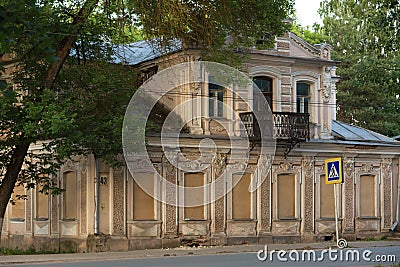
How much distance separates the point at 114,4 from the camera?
19812 millimetres

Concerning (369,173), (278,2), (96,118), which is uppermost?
(278,2)

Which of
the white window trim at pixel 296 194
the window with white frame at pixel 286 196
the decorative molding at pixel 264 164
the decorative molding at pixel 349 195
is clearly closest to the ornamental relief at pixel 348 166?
the decorative molding at pixel 349 195

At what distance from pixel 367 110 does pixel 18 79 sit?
101 feet

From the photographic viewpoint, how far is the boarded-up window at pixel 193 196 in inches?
1036

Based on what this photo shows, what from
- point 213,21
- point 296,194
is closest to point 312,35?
point 296,194

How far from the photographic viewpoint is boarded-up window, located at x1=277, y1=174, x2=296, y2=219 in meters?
28.5

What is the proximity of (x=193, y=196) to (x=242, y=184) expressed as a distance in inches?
84.8

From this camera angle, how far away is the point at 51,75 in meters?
20.7

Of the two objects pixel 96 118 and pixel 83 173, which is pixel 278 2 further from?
pixel 83 173

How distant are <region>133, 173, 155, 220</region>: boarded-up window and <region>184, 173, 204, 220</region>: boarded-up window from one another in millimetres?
1338

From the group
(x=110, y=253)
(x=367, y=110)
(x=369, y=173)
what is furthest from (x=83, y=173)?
(x=367, y=110)

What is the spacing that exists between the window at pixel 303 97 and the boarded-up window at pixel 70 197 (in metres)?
9.34

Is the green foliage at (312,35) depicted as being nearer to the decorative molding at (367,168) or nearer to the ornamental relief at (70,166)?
the decorative molding at (367,168)

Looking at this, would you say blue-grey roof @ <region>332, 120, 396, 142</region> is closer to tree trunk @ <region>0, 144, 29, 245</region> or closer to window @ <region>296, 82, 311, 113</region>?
window @ <region>296, 82, 311, 113</region>
